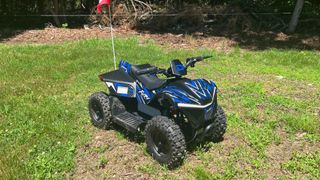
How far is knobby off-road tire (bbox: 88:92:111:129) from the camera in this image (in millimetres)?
6064

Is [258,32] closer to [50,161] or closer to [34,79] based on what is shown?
[34,79]

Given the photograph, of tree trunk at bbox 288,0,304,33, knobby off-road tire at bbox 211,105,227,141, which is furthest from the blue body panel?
tree trunk at bbox 288,0,304,33

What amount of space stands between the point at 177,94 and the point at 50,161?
6.12ft

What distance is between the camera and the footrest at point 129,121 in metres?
5.53

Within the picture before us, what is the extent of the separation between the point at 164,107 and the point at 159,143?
19.7 inches

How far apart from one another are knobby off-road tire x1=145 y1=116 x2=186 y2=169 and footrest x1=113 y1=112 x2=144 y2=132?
35cm

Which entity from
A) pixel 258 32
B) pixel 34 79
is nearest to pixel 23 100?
pixel 34 79

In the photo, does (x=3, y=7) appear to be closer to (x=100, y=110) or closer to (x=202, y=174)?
(x=100, y=110)

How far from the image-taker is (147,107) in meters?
5.50

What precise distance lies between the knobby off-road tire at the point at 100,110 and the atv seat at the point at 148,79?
2.47ft

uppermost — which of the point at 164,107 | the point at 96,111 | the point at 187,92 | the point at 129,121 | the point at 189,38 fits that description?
the point at 187,92

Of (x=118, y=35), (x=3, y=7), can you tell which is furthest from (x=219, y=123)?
(x=3, y=7)

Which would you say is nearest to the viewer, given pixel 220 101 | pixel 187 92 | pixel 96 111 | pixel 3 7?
pixel 187 92

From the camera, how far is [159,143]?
514cm
